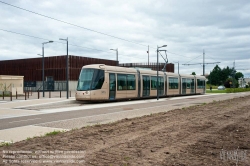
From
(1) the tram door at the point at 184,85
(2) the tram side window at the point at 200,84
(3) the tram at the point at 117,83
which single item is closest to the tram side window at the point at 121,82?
(3) the tram at the point at 117,83

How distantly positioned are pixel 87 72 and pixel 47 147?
18.1 m

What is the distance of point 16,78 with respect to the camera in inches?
1665

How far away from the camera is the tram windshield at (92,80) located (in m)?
23.6

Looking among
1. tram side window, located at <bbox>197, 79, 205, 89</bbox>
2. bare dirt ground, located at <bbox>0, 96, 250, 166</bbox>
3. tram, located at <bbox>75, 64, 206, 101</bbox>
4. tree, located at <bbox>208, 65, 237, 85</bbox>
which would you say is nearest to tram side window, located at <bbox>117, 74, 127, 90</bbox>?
tram, located at <bbox>75, 64, 206, 101</bbox>

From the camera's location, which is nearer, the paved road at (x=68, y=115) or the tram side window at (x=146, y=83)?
the paved road at (x=68, y=115)

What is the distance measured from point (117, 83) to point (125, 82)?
131 centimetres

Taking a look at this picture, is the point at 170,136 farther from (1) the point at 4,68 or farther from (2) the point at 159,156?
(1) the point at 4,68

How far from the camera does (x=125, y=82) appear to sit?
26719mm

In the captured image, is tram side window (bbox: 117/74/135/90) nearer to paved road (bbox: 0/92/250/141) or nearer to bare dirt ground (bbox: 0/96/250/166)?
paved road (bbox: 0/92/250/141)

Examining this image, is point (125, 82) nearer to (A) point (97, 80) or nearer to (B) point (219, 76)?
(A) point (97, 80)

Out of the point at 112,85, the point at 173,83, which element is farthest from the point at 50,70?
the point at 112,85

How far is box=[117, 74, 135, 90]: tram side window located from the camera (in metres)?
25.9

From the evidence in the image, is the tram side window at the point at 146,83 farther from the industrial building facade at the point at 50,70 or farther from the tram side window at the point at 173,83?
the industrial building facade at the point at 50,70

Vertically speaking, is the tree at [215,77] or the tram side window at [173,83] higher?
the tree at [215,77]
